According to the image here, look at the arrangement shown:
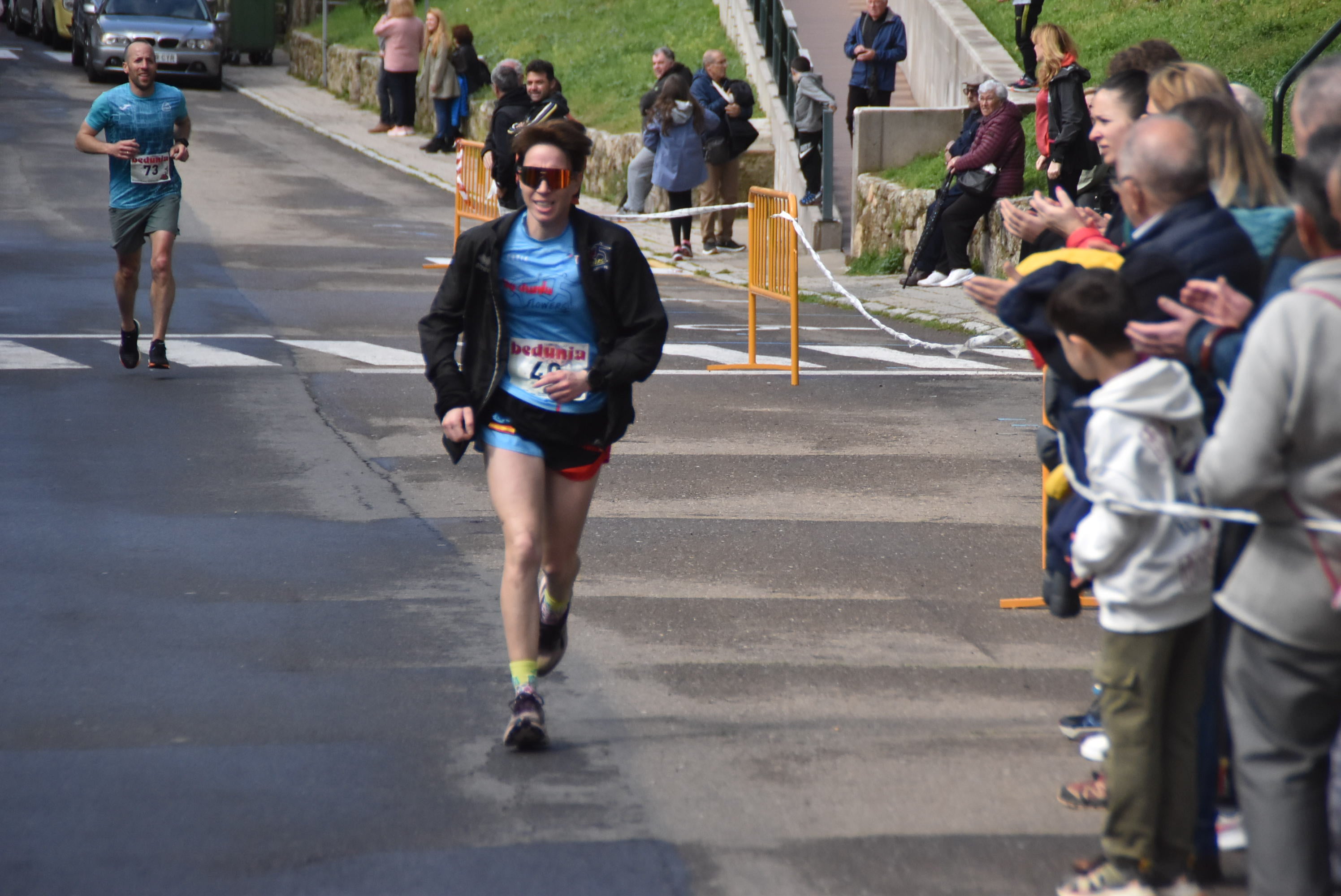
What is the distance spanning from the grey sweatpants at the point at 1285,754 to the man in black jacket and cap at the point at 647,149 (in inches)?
592

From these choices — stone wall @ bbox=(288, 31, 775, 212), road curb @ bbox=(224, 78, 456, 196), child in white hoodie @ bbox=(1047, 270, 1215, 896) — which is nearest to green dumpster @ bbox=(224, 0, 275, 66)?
stone wall @ bbox=(288, 31, 775, 212)

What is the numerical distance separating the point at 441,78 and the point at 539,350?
22.6 m

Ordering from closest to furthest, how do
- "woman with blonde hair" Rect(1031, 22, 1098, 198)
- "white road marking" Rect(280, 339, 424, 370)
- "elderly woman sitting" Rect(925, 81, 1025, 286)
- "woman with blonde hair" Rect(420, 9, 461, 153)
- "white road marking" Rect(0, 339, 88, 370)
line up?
"white road marking" Rect(0, 339, 88, 370)
"white road marking" Rect(280, 339, 424, 370)
"woman with blonde hair" Rect(1031, 22, 1098, 198)
"elderly woman sitting" Rect(925, 81, 1025, 286)
"woman with blonde hair" Rect(420, 9, 461, 153)

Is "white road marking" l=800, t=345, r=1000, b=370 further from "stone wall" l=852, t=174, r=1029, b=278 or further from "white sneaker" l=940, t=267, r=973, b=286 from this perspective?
"white sneaker" l=940, t=267, r=973, b=286

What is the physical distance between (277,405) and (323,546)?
326 cm

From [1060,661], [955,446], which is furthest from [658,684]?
[955,446]

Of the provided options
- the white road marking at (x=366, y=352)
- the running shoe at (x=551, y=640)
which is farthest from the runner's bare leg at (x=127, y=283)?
the running shoe at (x=551, y=640)

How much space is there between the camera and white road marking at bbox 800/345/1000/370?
11.9 m

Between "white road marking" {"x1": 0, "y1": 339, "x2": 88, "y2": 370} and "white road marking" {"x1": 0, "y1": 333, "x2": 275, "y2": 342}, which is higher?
"white road marking" {"x1": 0, "y1": 339, "x2": 88, "y2": 370}

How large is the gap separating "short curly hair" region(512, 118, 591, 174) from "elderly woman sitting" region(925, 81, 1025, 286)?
10.5 m

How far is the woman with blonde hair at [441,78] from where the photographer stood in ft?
86.5

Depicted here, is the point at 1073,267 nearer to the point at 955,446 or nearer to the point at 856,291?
the point at 955,446

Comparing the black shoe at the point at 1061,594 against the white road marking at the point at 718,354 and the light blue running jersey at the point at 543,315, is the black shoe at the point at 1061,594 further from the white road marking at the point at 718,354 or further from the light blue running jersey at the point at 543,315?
the white road marking at the point at 718,354

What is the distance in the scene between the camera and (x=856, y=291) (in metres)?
16.1
